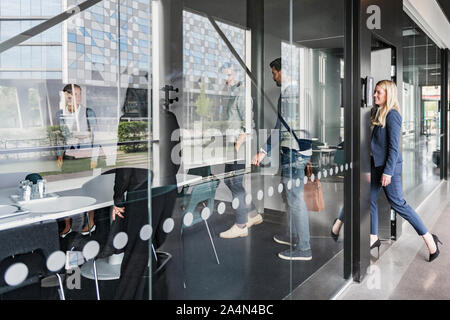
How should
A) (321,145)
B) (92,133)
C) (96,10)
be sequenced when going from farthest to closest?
(321,145) → (96,10) → (92,133)

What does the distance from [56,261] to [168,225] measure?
17.3 inches

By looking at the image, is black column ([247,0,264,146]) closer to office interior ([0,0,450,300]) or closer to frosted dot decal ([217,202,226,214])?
office interior ([0,0,450,300])

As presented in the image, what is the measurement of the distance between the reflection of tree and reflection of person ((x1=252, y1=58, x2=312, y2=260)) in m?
0.58

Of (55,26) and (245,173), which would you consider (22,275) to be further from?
(55,26)

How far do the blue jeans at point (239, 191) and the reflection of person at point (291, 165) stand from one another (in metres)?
0.26

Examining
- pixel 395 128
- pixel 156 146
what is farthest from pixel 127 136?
pixel 395 128

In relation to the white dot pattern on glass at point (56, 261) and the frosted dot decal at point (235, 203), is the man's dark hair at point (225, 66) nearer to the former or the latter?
the frosted dot decal at point (235, 203)

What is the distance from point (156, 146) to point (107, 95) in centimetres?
33

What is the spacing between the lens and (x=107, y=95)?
159 centimetres

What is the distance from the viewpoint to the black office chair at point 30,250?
118 cm

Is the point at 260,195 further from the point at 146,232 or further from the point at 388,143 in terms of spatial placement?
the point at 388,143

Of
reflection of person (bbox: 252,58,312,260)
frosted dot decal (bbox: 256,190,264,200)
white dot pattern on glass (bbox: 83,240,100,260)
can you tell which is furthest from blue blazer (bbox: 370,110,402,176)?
white dot pattern on glass (bbox: 83,240,100,260)

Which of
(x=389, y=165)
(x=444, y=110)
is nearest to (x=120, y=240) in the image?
(x=389, y=165)

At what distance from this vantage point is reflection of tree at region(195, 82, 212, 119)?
1.66 m
